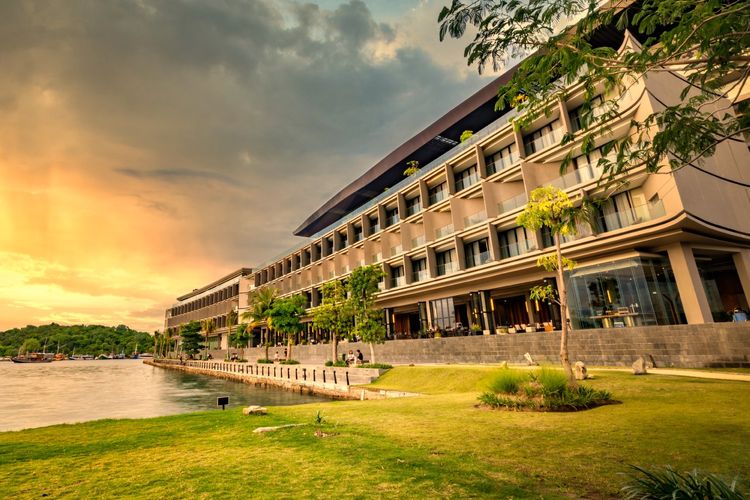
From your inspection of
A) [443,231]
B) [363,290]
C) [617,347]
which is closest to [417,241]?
[443,231]

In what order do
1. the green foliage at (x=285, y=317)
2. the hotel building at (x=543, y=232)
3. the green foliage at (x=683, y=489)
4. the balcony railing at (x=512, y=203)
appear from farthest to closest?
the green foliage at (x=285, y=317)
the balcony railing at (x=512, y=203)
the hotel building at (x=543, y=232)
the green foliage at (x=683, y=489)

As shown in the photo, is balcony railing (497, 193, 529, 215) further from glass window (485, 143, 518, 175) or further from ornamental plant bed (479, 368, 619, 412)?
ornamental plant bed (479, 368, 619, 412)

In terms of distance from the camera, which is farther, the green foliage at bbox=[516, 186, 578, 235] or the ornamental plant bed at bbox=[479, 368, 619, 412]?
the green foliage at bbox=[516, 186, 578, 235]

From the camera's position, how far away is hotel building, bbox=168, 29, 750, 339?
19969 millimetres

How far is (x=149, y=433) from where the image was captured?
9.23 metres

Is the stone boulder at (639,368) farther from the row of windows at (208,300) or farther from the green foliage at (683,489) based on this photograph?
the row of windows at (208,300)

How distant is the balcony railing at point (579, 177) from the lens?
22597mm

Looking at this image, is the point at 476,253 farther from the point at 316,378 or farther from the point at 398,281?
the point at 316,378

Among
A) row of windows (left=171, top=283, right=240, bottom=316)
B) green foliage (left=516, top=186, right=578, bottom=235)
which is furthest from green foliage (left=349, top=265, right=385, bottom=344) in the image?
row of windows (left=171, top=283, right=240, bottom=316)

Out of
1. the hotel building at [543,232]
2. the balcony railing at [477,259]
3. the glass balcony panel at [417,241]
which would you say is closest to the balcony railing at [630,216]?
the hotel building at [543,232]

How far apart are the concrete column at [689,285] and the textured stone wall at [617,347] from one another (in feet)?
11.6

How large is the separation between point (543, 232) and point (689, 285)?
8.49m

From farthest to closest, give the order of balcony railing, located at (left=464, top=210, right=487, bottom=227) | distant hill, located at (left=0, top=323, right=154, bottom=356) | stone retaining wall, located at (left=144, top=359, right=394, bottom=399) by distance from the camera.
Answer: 1. distant hill, located at (left=0, top=323, right=154, bottom=356)
2. balcony railing, located at (left=464, top=210, right=487, bottom=227)
3. stone retaining wall, located at (left=144, top=359, right=394, bottom=399)

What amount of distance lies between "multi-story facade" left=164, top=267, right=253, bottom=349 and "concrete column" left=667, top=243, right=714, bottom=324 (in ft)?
243
